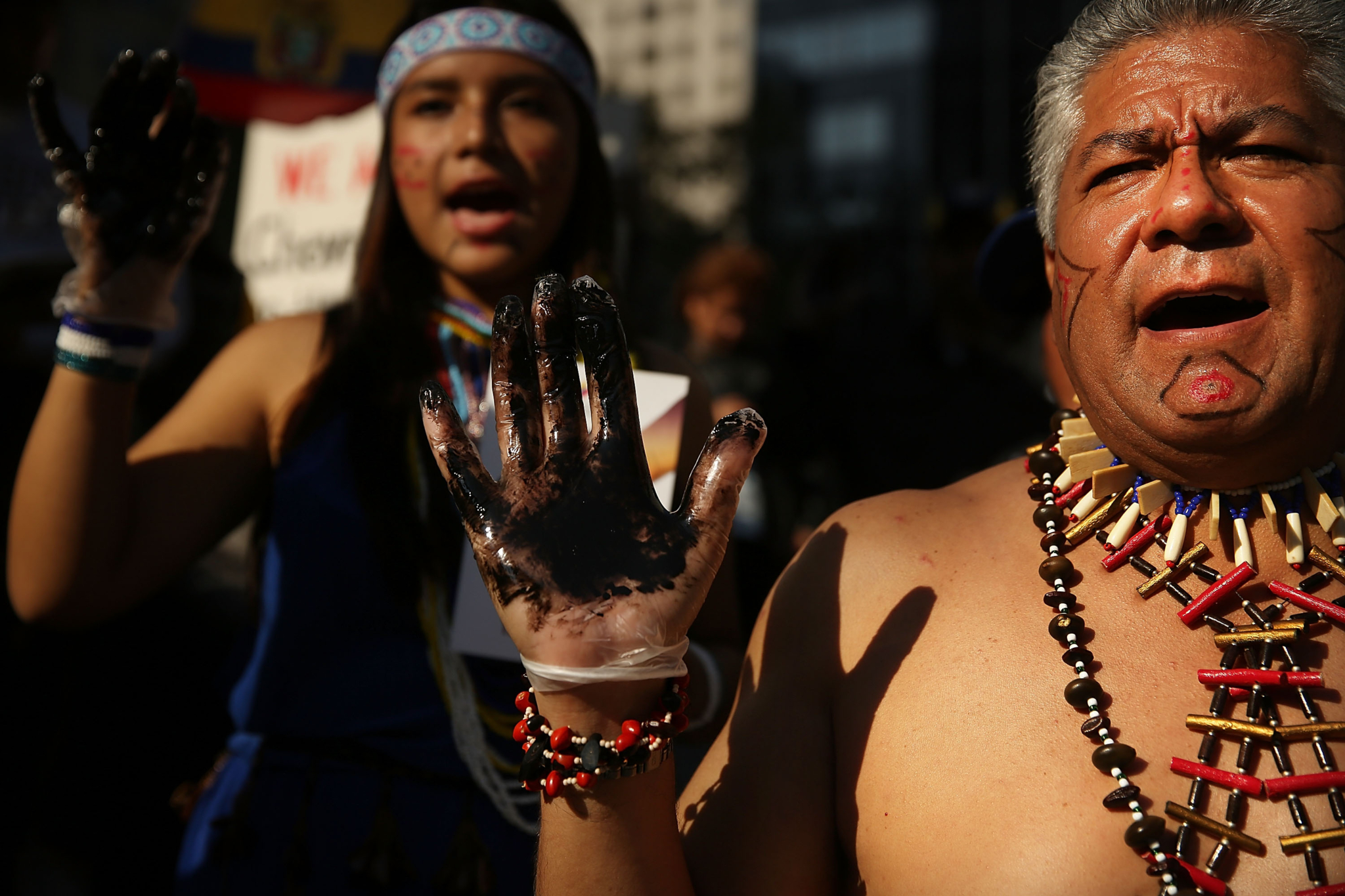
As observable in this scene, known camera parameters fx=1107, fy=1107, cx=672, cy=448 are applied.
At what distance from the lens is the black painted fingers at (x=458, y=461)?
1438mm

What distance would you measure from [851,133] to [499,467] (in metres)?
41.0

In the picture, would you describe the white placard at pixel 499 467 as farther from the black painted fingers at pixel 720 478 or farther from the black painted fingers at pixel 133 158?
the black painted fingers at pixel 133 158

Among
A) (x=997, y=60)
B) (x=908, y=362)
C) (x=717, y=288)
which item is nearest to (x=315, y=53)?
(x=717, y=288)

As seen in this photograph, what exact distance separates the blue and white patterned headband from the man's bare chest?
1.38 m

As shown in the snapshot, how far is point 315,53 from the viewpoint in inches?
165

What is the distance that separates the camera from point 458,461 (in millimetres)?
1466

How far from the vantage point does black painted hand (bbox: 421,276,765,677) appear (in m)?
1.39

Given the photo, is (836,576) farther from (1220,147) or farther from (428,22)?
(428,22)

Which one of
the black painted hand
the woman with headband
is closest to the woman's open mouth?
the woman with headband

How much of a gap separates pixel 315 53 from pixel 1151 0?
11.2 feet

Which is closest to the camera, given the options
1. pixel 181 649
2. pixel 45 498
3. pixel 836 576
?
pixel 836 576

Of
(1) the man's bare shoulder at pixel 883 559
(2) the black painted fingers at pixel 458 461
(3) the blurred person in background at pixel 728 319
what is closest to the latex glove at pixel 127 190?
(2) the black painted fingers at pixel 458 461

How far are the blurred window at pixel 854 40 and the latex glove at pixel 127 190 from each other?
37.7m

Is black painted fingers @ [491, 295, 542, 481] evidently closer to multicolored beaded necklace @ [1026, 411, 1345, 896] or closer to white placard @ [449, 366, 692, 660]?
white placard @ [449, 366, 692, 660]
